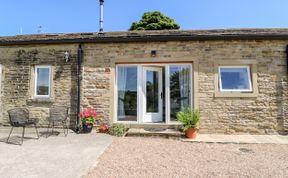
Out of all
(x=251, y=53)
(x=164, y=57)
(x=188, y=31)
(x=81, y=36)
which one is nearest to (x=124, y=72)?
(x=164, y=57)

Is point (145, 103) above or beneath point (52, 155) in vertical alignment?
above

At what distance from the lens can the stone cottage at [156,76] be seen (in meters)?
7.75

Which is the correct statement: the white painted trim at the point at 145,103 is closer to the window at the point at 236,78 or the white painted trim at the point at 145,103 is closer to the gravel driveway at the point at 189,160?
the gravel driveway at the point at 189,160

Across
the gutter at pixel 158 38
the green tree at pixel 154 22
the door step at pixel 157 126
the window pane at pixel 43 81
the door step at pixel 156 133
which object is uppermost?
the green tree at pixel 154 22

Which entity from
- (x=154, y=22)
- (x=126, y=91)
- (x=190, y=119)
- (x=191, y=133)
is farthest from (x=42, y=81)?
(x=154, y=22)

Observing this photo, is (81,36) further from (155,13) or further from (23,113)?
(155,13)

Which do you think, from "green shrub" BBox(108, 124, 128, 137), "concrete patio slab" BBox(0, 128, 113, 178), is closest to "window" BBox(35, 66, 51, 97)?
"concrete patio slab" BBox(0, 128, 113, 178)

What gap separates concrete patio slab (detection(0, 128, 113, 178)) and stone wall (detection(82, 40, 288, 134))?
71.3 inches

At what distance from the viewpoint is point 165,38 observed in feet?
26.2

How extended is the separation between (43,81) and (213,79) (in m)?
6.38

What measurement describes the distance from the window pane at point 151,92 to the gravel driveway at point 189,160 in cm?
202

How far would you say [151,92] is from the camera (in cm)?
854

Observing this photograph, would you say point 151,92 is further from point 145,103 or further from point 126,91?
point 126,91

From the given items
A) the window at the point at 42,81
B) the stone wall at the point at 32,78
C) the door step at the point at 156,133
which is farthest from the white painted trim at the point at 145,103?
the window at the point at 42,81
